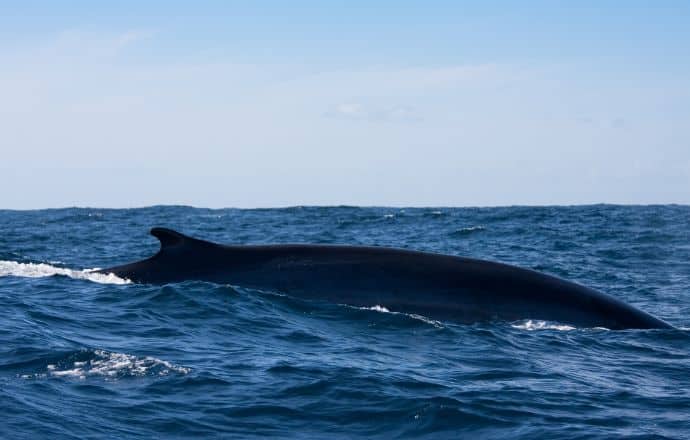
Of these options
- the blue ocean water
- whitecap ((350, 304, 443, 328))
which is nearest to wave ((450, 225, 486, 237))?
the blue ocean water

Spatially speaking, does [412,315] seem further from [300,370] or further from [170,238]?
[170,238]

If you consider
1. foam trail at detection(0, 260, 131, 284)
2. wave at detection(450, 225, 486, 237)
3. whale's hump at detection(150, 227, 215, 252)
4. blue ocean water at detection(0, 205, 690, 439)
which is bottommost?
blue ocean water at detection(0, 205, 690, 439)

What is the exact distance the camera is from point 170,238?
13406 mm

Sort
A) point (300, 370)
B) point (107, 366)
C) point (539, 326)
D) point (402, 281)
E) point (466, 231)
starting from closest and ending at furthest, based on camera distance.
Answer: point (107, 366) < point (300, 370) < point (539, 326) < point (402, 281) < point (466, 231)

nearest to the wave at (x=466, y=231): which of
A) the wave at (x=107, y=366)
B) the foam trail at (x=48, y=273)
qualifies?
the foam trail at (x=48, y=273)

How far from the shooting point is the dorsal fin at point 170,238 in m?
13.2

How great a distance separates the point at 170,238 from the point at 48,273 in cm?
638

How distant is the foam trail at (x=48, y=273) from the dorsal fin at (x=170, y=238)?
4.52 feet

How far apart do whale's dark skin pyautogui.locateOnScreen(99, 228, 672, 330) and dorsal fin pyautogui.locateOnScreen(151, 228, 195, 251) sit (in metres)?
0.01

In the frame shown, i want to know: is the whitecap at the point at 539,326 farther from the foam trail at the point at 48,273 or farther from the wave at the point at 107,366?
the foam trail at the point at 48,273

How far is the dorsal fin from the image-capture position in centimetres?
1317

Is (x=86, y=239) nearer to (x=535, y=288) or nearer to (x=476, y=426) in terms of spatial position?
(x=535, y=288)

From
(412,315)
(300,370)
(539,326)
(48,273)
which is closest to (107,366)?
(300,370)

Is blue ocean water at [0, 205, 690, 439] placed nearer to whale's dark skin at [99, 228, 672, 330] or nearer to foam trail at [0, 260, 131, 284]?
foam trail at [0, 260, 131, 284]
